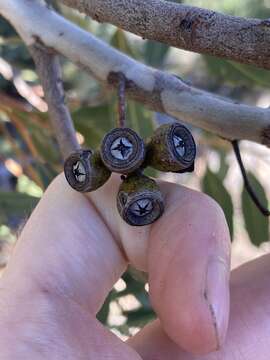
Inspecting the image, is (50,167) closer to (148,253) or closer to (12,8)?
(12,8)

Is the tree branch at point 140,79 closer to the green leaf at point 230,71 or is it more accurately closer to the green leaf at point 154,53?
the green leaf at point 230,71

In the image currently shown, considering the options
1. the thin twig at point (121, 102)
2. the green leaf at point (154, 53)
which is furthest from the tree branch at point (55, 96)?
the green leaf at point (154, 53)

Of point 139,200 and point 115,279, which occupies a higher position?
point 139,200

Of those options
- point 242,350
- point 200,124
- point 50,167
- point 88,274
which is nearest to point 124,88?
point 200,124

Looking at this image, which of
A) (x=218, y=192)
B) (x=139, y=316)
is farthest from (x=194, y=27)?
(x=139, y=316)

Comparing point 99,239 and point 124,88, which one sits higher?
point 124,88

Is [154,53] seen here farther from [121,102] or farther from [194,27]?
[194,27]

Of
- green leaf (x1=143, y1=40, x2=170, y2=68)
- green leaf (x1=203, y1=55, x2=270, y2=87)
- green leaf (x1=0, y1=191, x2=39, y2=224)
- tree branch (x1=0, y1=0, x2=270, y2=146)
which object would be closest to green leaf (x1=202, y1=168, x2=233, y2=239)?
green leaf (x1=203, y1=55, x2=270, y2=87)
